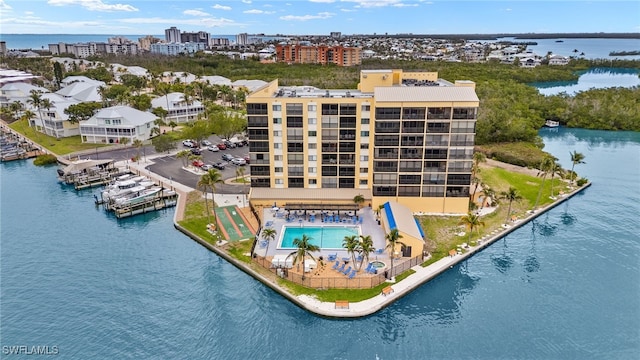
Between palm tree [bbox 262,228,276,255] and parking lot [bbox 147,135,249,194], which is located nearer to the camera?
palm tree [bbox 262,228,276,255]

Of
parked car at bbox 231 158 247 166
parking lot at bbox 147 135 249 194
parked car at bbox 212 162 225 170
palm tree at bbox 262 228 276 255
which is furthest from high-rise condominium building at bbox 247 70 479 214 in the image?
parked car at bbox 231 158 247 166

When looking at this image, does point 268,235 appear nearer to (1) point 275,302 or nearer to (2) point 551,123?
(1) point 275,302

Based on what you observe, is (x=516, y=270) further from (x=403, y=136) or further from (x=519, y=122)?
(x=519, y=122)

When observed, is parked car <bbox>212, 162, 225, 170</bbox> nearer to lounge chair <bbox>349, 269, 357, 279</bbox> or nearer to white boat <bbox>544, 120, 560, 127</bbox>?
lounge chair <bbox>349, 269, 357, 279</bbox>

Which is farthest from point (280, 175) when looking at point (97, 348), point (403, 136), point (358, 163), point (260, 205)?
point (97, 348)

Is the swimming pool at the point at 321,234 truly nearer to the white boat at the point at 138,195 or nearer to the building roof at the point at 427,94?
the building roof at the point at 427,94
